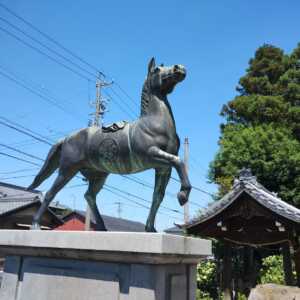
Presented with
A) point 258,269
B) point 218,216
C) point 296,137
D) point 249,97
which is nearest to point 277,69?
point 249,97

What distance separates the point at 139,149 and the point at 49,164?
4.56 ft

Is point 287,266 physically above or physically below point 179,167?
below

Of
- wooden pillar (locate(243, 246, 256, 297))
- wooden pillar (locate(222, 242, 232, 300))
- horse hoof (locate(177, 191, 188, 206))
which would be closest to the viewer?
horse hoof (locate(177, 191, 188, 206))

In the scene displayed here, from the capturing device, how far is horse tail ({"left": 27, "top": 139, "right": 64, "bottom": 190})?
4.31 meters

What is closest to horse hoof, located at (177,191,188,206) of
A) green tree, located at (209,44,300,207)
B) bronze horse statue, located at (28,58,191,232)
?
bronze horse statue, located at (28,58,191,232)

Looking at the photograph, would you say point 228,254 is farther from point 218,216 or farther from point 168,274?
point 168,274

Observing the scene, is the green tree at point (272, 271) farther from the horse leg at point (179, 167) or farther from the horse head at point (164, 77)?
the horse head at point (164, 77)

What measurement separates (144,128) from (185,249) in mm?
1258

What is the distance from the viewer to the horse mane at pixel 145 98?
3820 mm

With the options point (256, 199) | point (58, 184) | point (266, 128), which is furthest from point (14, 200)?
point (58, 184)

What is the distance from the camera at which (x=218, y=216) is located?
31.1 ft

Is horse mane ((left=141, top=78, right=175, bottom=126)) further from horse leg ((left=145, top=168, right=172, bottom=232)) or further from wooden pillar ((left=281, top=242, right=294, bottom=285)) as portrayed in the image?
wooden pillar ((left=281, top=242, right=294, bottom=285))

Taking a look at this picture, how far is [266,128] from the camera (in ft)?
56.8

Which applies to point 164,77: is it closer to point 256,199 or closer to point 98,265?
Result: point 98,265
